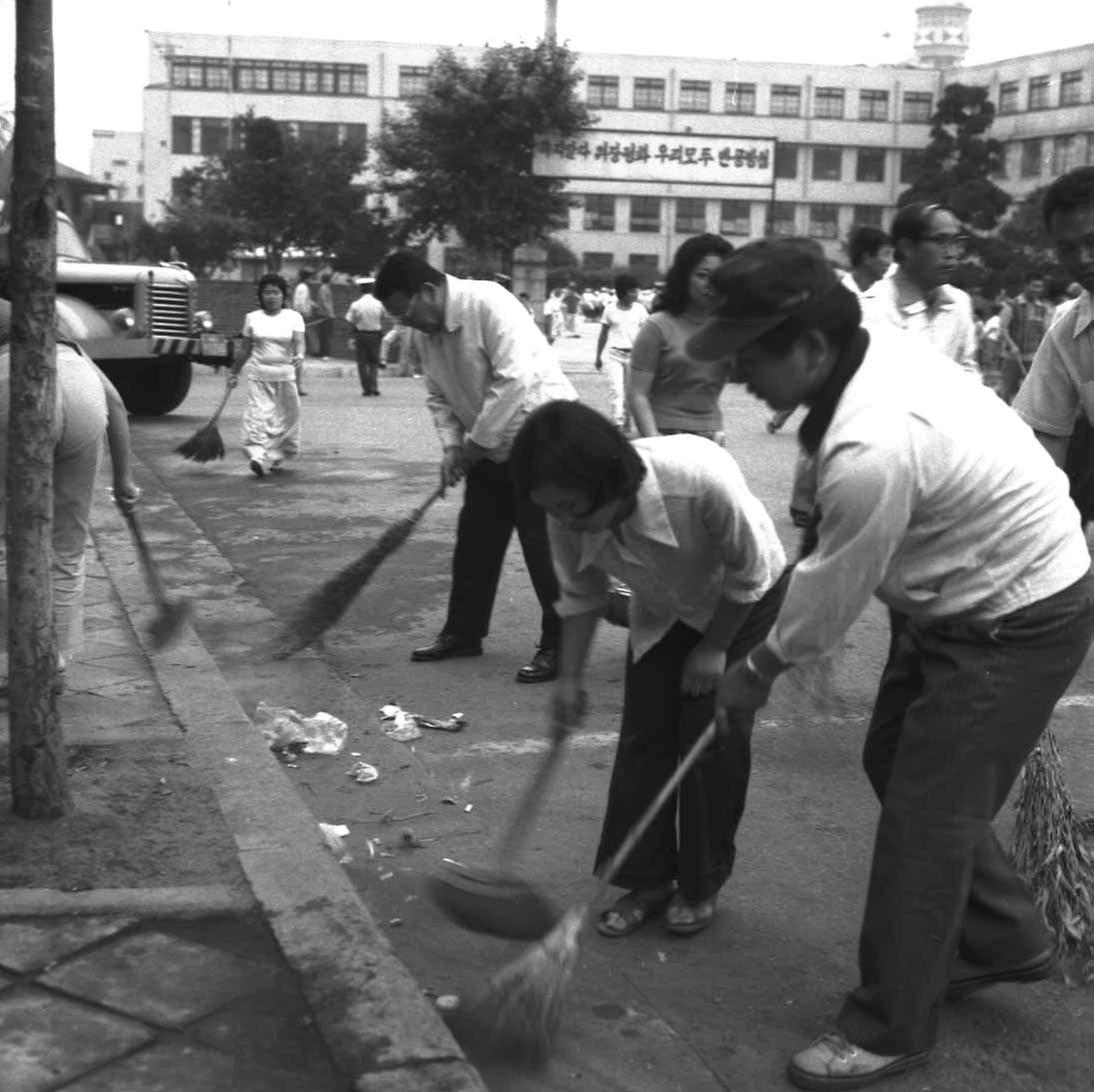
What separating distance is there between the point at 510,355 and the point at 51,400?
228 centimetres

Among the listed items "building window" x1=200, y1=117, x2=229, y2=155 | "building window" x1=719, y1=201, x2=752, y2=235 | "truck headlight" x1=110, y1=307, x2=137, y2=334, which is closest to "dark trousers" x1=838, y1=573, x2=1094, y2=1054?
"truck headlight" x1=110, y1=307, x2=137, y2=334

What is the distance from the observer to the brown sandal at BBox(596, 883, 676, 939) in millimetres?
3871

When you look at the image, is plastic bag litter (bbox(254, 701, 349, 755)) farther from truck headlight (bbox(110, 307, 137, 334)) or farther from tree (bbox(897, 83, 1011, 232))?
tree (bbox(897, 83, 1011, 232))

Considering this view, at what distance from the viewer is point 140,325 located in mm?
17000

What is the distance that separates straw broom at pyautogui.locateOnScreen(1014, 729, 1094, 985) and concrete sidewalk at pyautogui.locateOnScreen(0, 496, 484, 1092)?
1.50 metres

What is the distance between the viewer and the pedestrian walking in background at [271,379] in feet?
41.4

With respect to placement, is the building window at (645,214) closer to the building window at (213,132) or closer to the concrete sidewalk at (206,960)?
the building window at (213,132)

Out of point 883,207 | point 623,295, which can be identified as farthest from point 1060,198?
point 883,207

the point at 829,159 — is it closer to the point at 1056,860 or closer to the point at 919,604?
the point at 1056,860

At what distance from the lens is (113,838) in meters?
4.21

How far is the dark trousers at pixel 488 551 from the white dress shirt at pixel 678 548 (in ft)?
8.52

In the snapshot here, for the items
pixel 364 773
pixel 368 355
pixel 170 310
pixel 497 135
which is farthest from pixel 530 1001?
pixel 497 135

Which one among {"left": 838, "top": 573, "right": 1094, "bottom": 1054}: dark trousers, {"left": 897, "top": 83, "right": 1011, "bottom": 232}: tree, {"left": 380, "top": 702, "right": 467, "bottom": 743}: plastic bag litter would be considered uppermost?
{"left": 897, "top": 83, "right": 1011, "bottom": 232}: tree

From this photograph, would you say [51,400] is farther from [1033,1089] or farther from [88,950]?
[1033,1089]
